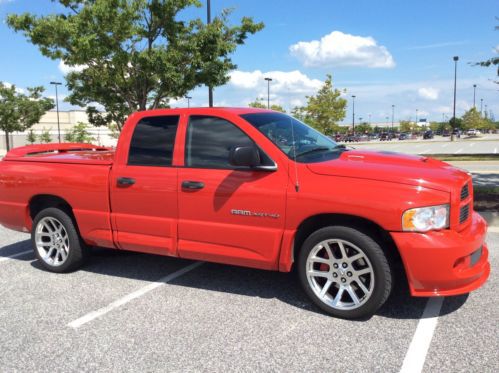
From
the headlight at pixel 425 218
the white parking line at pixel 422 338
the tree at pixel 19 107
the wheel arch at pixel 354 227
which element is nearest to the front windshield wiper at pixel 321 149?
the wheel arch at pixel 354 227

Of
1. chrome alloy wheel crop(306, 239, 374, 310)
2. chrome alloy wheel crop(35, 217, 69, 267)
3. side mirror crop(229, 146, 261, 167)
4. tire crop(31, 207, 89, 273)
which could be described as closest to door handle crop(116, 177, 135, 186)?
tire crop(31, 207, 89, 273)

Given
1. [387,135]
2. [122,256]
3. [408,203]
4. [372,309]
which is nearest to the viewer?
[408,203]

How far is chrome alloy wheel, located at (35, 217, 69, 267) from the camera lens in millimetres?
5152

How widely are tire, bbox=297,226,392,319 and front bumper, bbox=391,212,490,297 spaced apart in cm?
20

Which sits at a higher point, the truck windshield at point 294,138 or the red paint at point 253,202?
the truck windshield at point 294,138

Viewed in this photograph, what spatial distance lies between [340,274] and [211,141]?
5.58ft

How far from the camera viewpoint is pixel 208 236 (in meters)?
4.22

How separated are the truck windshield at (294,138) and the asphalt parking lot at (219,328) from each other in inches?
52.7

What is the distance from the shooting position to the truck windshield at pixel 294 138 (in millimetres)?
4086

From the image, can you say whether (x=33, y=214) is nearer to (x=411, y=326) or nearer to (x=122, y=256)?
(x=122, y=256)

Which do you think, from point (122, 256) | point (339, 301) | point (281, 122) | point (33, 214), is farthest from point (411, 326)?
point (33, 214)

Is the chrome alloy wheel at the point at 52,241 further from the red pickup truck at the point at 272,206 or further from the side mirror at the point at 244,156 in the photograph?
the side mirror at the point at 244,156

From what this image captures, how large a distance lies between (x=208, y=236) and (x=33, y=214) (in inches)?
101

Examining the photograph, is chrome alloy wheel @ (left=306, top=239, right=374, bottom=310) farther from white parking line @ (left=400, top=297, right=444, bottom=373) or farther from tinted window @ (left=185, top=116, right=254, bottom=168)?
tinted window @ (left=185, top=116, right=254, bottom=168)
